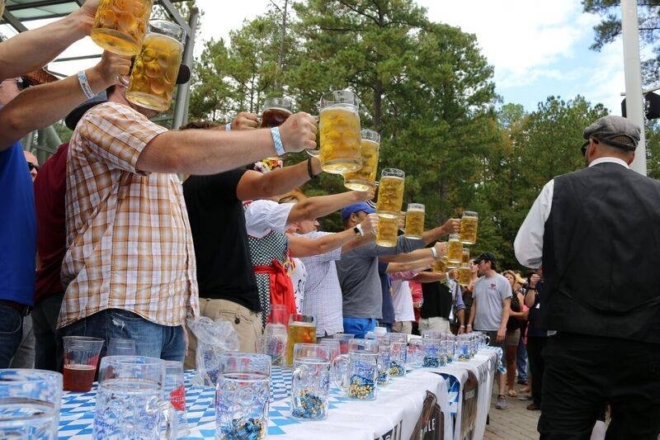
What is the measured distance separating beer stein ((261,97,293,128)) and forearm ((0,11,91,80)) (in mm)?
724

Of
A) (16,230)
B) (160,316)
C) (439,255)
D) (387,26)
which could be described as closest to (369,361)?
(160,316)

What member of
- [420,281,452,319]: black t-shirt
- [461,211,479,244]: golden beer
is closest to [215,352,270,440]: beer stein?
[461,211,479,244]: golden beer

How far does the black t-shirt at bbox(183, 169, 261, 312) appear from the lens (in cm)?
230

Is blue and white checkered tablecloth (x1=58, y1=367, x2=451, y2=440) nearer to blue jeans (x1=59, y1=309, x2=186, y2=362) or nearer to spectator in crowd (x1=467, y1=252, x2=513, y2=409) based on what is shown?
blue jeans (x1=59, y1=309, x2=186, y2=362)

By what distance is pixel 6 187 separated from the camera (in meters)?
1.68

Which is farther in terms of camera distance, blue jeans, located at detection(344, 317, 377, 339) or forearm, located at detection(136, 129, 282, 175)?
blue jeans, located at detection(344, 317, 377, 339)

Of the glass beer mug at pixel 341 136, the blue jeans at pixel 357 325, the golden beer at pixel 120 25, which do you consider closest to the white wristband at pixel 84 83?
the golden beer at pixel 120 25

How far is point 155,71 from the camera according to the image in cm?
139

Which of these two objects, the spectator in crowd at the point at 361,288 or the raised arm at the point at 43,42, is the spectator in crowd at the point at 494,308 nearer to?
the spectator in crowd at the point at 361,288

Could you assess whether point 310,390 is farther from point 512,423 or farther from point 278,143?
point 512,423

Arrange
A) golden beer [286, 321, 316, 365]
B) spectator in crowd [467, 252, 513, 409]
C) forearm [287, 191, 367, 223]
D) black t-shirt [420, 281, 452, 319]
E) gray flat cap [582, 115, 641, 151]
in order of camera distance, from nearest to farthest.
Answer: golden beer [286, 321, 316, 365]
gray flat cap [582, 115, 641, 151]
forearm [287, 191, 367, 223]
spectator in crowd [467, 252, 513, 409]
black t-shirt [420, 281, 452, 319]

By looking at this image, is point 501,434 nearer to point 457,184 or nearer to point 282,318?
point 282,318

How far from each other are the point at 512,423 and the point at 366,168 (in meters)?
4.88

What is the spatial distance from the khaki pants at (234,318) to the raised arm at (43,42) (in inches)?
44.3
